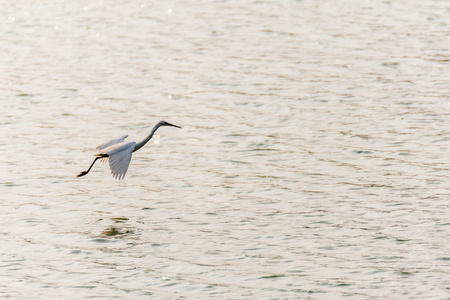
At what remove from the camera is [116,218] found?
14.5 m

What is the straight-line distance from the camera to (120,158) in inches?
575

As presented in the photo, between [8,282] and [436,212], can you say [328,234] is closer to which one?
[436,212]

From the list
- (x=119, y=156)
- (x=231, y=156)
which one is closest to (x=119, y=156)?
(x=119, y=156)

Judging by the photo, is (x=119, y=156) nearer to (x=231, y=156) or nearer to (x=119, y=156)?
(x=119, y=156)

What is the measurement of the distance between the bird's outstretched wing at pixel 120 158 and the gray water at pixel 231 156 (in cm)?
75

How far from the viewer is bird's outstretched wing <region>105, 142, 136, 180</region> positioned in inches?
569

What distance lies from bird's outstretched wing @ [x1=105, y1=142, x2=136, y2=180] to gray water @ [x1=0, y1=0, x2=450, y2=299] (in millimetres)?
754

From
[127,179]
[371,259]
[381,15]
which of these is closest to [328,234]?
[371,259]

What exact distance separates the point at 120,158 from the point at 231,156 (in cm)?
347

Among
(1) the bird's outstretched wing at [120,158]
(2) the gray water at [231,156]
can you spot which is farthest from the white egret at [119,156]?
(2) the gray water at [231,156]

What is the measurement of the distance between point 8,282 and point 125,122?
7.88 m

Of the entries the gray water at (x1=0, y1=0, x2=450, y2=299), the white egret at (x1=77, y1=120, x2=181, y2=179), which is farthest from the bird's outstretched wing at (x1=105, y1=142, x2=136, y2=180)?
the gray water at (x1=0, y1=0, x2=450, y2=299)

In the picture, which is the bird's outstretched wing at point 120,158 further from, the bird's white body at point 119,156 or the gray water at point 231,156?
the gray water at point 231,156

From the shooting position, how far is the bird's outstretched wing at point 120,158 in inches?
569
